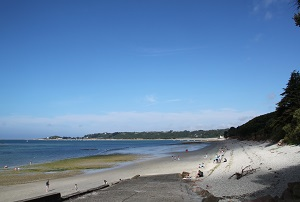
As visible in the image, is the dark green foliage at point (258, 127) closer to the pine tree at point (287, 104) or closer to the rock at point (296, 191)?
the pine tree at point (287, 104)

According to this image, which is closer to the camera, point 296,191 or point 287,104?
point 296,191

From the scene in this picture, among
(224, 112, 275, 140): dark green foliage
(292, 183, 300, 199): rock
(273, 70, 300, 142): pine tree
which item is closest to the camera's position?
(292, 183, 300, 199): rock

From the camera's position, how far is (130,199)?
59.9 ft

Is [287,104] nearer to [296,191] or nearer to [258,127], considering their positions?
[296,191]

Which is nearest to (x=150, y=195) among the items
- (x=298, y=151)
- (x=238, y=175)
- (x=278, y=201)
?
(x=238, y=175)

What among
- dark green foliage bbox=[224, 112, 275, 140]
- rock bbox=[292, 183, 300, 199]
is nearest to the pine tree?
dark green foliage bbox=[224, 112, 275, 140]

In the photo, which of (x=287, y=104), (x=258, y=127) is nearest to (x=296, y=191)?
(x=287, y=104)

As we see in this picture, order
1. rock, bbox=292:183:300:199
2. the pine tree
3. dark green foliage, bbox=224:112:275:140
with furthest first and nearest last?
dark green foliage, bbox=224:112:275:140 → the pine tree → rock, bbox=292:183:300:199

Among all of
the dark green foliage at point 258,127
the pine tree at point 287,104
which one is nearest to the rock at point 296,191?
the pine tree at point 287,104

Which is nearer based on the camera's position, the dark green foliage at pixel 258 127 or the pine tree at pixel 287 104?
the pine tree at pixel 287 104

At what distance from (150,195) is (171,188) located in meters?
3.50

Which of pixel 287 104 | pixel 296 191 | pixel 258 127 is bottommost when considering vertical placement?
pixel 296 191


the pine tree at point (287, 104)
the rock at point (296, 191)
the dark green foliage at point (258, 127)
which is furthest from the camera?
the dark green foliage at point (258, 127)

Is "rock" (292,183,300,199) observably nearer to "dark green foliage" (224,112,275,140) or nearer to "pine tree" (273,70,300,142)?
"pine tree" (273,70,300,142)
